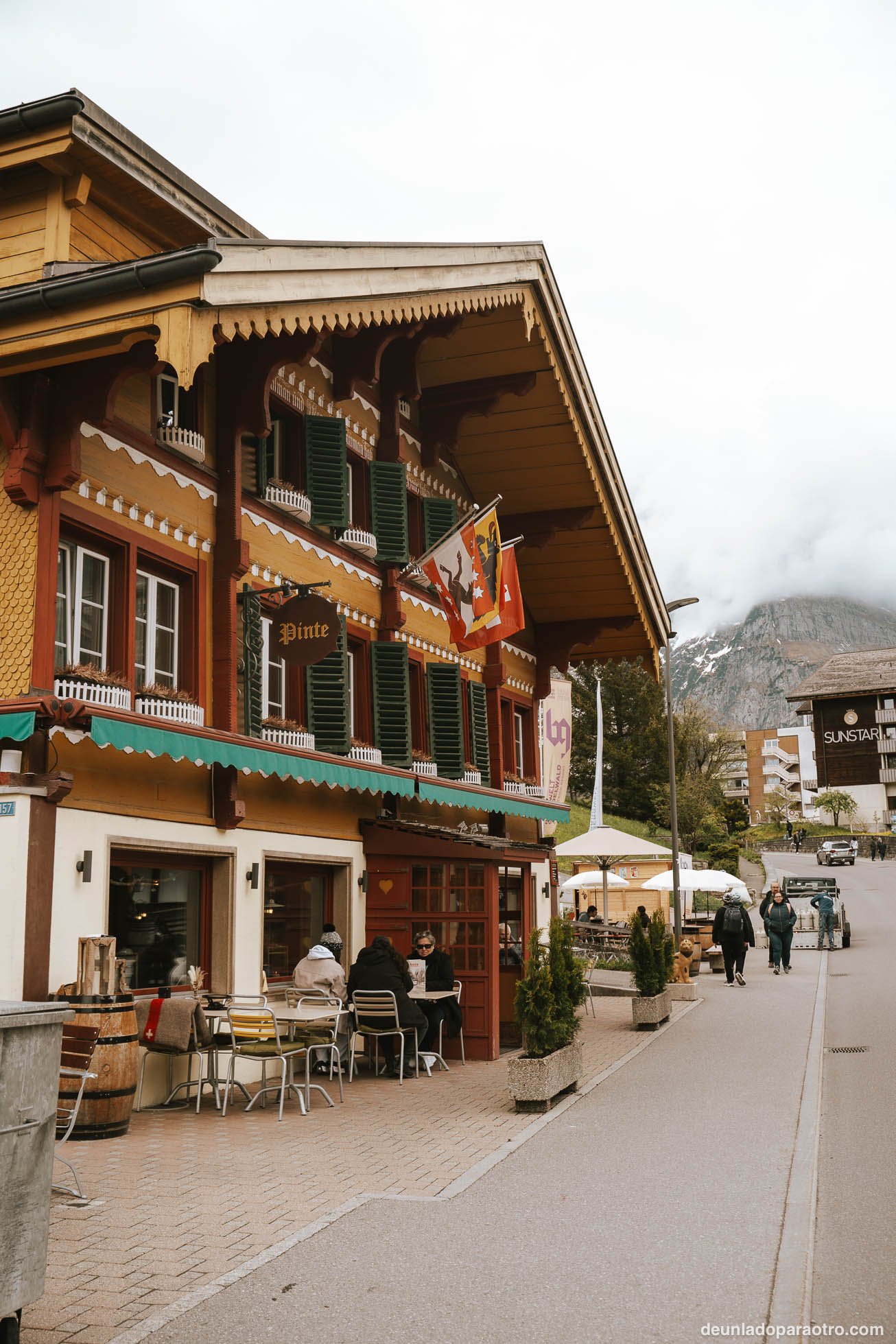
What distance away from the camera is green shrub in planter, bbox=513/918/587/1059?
11.2 meters

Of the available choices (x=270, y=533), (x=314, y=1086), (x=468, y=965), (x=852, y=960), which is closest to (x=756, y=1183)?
(x=314, y=1086)

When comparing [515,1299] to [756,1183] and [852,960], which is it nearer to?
[756,1183]

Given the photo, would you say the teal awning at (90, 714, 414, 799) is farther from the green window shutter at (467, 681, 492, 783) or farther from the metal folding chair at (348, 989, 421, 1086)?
the green window shutter at (467, 681, 492, 783)

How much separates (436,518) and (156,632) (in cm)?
698

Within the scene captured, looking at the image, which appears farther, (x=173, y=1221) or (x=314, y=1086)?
(x=314, y=1086)

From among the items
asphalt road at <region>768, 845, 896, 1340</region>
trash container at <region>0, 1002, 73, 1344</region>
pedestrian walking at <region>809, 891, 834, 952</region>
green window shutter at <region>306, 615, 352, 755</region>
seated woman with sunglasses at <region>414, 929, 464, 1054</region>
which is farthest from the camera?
pedestrian walking at <region>809, 891, 834, 952</region>

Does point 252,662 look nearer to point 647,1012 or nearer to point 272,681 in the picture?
point 272,681

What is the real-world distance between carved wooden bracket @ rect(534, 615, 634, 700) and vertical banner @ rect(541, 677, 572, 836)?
0.71 ft

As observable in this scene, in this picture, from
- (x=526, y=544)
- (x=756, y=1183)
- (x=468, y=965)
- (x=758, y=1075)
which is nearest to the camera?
(x=756, y=1183)

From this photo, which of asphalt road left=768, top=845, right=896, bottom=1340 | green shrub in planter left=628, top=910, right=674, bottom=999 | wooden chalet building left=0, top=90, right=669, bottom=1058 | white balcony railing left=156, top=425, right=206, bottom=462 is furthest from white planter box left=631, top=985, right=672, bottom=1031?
white balcony railing left=156, top=425, right=206, bottom=462

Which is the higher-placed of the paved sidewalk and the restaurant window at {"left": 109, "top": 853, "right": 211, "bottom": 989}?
the restaurant window at {"left": 109, "top": 853, "right": 211, "bottom": 989}

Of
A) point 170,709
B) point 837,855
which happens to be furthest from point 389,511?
point 837,855

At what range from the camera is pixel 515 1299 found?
18.5 feet

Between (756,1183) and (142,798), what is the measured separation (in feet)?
19.5
